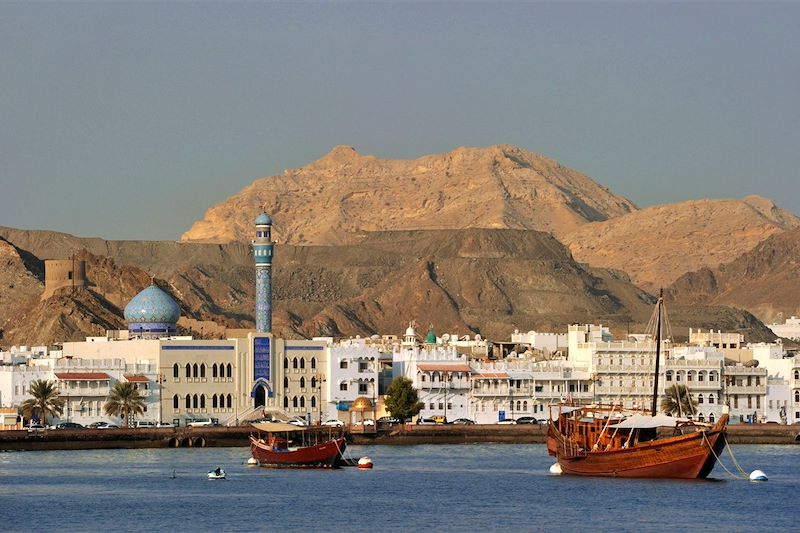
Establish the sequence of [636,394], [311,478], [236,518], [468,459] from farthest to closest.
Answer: [636,394] → [468,459] → [311,478] → [236,518]

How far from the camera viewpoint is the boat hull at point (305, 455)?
105438mm

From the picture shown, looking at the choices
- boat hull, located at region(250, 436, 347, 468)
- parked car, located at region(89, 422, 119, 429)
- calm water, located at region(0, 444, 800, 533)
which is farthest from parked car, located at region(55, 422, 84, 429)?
boat hull, located at region(250, 436, 347, 468)

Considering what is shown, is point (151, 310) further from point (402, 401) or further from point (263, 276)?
point (402, 401)

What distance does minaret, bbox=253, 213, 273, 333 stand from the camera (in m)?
146

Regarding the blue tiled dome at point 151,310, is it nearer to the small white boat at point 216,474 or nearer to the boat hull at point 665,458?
the small white boat at point 216,474

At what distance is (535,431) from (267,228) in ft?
95.2

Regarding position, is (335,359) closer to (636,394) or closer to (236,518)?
(636,394)

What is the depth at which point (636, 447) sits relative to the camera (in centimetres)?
9588

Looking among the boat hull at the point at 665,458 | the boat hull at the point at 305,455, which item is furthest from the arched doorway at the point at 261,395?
the boat hull at the point at 665,458

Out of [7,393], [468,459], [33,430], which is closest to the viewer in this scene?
[468,459]

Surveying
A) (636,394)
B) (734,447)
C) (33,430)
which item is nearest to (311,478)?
(33,430)

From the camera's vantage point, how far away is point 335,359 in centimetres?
13925

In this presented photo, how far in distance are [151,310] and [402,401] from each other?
2113 centimetres

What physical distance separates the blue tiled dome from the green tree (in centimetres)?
1892
